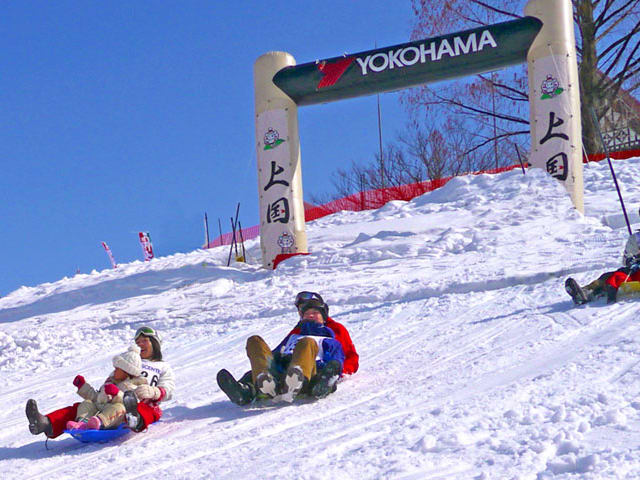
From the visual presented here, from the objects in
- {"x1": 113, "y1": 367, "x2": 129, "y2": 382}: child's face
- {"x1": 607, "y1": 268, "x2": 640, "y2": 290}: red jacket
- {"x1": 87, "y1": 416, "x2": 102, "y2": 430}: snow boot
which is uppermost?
{"x1": 607, "y1": 268, "x2": 640, "y2": 290}: red jacket

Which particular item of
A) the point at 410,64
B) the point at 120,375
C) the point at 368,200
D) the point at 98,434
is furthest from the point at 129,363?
the point at 368,200

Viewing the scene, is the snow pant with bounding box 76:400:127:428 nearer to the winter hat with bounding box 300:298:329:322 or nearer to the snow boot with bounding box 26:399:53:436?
the snow boot with bounding box 26:399:53:436

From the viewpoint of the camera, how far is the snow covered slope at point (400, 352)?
353 cm

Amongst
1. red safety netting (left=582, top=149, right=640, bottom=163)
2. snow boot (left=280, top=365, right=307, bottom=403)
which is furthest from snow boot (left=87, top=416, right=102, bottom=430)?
red safety netting (left=582, top=149, right=640, bottom=163)

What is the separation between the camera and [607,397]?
385 cm

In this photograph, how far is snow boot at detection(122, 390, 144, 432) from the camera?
4516 mm

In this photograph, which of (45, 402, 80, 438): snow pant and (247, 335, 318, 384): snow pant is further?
(247, 335, 318, 384): snow pant

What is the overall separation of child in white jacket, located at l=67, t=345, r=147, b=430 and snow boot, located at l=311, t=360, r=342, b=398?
120 cm

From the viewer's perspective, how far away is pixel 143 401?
16.3 ft

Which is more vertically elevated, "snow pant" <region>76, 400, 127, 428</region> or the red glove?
the red glove

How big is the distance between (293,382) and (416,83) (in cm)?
973

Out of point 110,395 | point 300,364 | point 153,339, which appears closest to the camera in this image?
point 110,395

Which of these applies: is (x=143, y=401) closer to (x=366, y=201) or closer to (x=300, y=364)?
(x=300, y=364)

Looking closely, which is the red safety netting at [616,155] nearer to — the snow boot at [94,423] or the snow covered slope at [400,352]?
the snow covered slope at [400,352]
